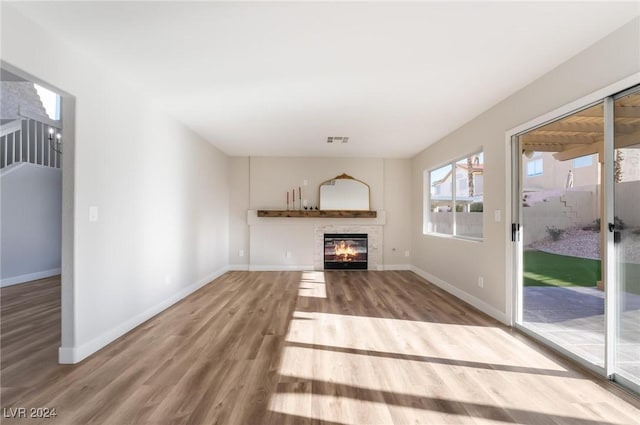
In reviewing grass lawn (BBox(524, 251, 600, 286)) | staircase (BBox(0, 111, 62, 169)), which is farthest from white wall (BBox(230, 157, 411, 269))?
staircase (BBox(0, 111, 62, 169))

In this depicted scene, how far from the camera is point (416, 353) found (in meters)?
2.28

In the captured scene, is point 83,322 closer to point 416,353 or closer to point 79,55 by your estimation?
point 79,55

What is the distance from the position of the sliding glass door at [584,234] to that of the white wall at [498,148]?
0.47ft

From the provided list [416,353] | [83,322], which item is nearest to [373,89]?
[416,353]

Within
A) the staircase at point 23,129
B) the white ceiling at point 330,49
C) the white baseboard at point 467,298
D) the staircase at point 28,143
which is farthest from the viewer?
the staircase at point 28,143

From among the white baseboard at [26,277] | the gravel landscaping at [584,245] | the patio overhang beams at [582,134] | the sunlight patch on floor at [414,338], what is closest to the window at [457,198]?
the patio overhang beams at [582,134]

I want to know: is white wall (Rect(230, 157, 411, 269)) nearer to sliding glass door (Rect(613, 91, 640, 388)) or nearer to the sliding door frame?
the sliding door frame

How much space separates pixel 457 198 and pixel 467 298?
1.48m

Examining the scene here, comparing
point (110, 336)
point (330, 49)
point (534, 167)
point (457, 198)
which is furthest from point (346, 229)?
point (110, 336)

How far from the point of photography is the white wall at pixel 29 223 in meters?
4.61

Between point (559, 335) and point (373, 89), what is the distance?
277 centimetres

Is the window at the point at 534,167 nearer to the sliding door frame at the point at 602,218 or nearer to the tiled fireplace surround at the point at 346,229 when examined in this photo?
the sliding door frame at the point at 602,218

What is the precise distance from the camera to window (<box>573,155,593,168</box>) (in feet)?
7.09

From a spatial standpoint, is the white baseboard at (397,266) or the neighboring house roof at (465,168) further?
the white baseboard at (397,266)
